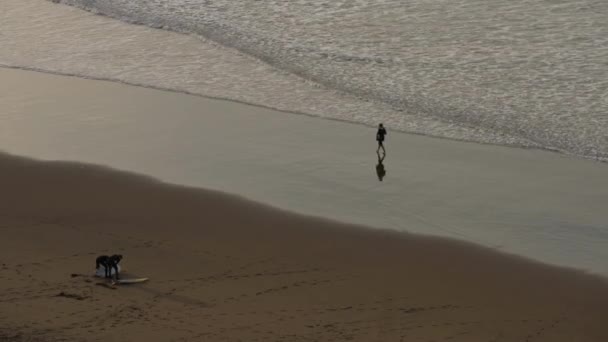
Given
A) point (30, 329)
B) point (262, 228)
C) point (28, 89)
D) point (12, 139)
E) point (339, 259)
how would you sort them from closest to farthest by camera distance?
1. point (30, 329)
2. point (339, 259)
3. point (262, 228)
4. point (12, 139)
5. point (28, 89)

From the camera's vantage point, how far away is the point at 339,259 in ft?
42.3

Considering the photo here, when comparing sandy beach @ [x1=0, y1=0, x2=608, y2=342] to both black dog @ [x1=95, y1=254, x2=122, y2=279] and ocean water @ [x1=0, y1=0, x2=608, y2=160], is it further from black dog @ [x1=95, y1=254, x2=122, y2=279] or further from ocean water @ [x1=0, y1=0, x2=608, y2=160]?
black dog @ [x1=95, y1=254, x2=122, y2=279]

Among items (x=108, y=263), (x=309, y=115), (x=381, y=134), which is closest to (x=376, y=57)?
(x=309, y=115)

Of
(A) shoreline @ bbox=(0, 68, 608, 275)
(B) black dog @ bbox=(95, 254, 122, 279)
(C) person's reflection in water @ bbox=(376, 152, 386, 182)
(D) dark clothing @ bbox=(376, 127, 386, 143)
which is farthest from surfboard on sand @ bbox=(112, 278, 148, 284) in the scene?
(D) dark clothing @ bbox=(376, 127, 386, 143)

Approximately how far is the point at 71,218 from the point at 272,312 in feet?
12.4

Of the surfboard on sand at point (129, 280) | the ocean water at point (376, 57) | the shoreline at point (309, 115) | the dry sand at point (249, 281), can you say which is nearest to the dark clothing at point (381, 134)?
the shoreline at point (309, 115)

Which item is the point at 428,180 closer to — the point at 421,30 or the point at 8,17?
the point at 421,30

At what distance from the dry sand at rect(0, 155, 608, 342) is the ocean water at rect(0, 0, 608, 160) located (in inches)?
166

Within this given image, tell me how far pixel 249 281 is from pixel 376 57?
9.99 m

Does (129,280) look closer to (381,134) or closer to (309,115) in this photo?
(381,134)

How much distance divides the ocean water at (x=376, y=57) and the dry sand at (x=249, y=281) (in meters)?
4.22

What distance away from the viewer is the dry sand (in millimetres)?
11086

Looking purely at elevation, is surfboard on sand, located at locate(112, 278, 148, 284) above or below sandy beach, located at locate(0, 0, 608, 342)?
below

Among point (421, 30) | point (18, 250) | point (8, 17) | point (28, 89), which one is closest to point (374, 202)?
point (18, 250)
